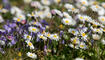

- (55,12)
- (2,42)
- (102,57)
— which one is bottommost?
(102,57)

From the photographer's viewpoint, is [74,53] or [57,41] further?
[57,41]

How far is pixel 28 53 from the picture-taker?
3252 mm

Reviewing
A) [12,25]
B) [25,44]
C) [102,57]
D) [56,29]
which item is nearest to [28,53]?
[25,44]

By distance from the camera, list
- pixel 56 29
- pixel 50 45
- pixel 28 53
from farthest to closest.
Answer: pixel 56 29, pixel 50 45, pixel 28 53

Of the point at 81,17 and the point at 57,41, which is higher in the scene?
the point at 81,17

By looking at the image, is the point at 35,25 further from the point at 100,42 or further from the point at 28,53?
the point at 100,42

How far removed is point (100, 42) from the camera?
388 centimetres

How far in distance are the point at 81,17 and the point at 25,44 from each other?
1.04 metres

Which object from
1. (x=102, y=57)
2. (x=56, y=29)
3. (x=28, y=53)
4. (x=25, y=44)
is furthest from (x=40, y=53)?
(x=56, y=29)

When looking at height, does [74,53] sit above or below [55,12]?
below

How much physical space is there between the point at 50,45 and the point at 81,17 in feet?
2.33

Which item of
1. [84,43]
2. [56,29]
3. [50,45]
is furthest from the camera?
[56,29]

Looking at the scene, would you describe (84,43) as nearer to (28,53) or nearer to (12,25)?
(28,53)

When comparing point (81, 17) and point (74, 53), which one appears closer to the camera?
point (74, 53)
